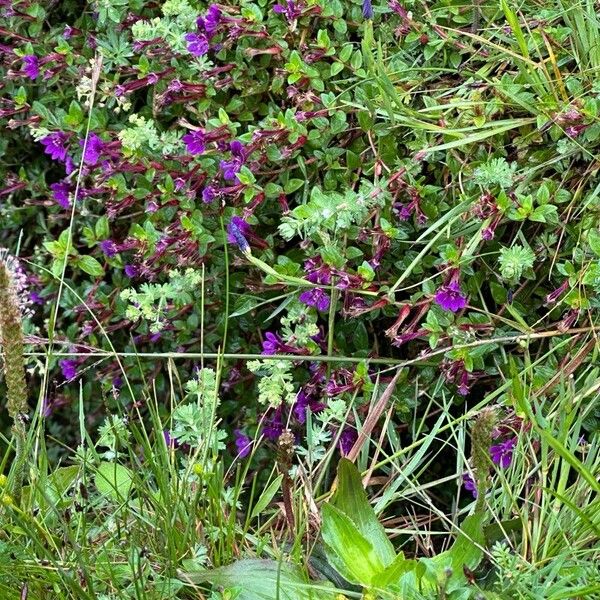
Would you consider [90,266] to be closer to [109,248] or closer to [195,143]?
[109,248]

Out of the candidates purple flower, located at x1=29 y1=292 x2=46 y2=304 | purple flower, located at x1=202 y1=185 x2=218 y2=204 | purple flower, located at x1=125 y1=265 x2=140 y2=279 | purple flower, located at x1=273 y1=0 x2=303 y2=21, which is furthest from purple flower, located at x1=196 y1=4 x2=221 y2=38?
purple flower, located at x1=29 y1=292 x2=46 y2=304

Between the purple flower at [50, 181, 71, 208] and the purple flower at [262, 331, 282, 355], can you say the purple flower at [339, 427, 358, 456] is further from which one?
the purple flower at [50, 181, 71, 208]

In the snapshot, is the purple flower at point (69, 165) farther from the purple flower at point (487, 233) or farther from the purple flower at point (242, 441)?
the purple flower at point (487, 233)

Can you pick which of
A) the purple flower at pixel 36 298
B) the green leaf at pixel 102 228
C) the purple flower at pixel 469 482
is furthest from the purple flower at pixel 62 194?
the purple flower at pixel 469 482

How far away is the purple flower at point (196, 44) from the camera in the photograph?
87.4 inches

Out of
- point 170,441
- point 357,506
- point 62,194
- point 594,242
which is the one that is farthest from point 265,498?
point 62,194

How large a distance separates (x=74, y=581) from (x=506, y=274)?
39.1 inches

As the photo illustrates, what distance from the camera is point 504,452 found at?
1.94 meters

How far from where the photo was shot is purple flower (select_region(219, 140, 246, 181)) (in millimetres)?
2158

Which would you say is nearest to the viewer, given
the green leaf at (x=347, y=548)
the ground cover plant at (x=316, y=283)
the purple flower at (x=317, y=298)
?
the green leaf at (x=347, y=548)

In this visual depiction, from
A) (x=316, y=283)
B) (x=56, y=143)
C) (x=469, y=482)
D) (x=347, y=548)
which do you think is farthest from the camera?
(x=56, y=143)

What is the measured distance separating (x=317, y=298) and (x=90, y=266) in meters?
0.65

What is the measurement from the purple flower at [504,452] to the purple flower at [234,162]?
81cm

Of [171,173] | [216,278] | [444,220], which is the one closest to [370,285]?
[444,220]
